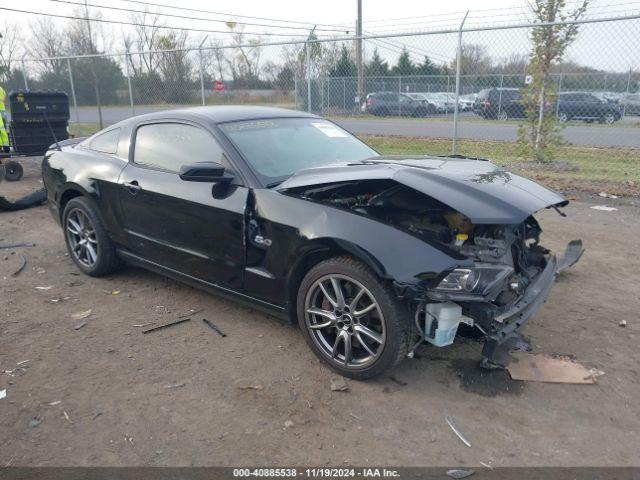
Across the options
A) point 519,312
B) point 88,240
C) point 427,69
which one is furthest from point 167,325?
point 427,69

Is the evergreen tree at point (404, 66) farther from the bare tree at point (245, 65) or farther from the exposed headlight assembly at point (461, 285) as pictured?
the exposed headlight assembly at point (461, 285)

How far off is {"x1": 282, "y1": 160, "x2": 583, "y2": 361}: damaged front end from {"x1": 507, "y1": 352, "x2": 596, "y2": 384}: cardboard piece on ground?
0.39 meters

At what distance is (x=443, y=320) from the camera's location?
2910mm

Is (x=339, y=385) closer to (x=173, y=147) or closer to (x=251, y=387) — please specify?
(x=251, y=387)

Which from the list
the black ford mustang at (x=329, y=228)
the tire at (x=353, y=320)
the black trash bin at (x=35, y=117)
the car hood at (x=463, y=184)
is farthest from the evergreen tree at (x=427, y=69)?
the tire at (x=353, y=320)

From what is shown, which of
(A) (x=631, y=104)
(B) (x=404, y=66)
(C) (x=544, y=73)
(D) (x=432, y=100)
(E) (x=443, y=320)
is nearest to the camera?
(E) (x=443, y=320)

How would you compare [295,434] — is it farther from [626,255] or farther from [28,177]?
[28,177]

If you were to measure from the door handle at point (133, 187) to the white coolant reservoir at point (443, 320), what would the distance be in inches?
102

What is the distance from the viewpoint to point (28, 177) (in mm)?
10633

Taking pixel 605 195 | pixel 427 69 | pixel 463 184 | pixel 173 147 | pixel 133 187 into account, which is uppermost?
pixel 427 69

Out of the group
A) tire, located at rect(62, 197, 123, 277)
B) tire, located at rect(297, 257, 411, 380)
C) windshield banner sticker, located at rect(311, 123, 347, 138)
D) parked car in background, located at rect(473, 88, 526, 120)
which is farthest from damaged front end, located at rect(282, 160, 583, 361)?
parked car in background, located at rect(473, 88, 526, 120)

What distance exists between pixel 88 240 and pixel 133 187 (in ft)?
3.41

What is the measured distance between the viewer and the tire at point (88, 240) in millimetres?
4777

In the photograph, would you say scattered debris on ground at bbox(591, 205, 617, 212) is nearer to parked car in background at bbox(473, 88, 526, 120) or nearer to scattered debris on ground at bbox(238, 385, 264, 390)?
parked car in background at bbox(473, 88, 526, 120)
